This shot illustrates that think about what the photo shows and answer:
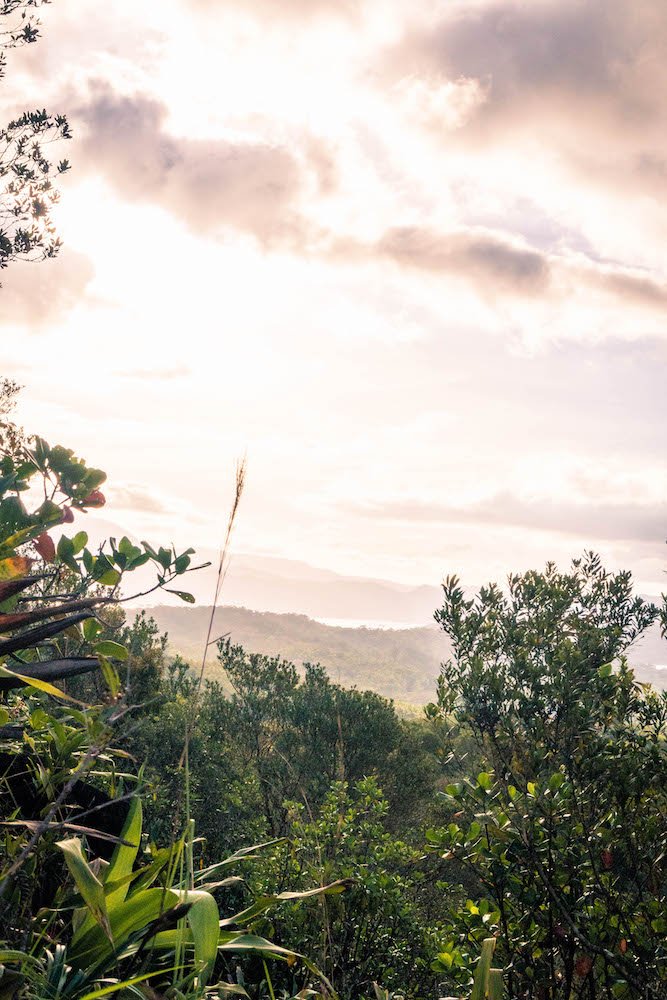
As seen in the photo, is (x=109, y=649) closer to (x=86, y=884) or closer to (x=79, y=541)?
(x=79, y=541)

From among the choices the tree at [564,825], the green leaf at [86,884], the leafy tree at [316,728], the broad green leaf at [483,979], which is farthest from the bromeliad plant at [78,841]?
the leafy tree at [316,728]

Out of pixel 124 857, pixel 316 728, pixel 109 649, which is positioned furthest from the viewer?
pixel 316 728

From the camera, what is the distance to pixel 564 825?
402 centimetres

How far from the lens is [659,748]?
4277 millimetres

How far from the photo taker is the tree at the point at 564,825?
12.1 ft

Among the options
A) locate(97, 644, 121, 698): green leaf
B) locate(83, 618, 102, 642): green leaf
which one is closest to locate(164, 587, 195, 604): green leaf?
locate(97, 644, 121, 698): green leaf

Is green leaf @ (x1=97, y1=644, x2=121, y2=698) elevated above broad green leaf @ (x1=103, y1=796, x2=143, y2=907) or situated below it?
above

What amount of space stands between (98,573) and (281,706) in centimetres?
2149

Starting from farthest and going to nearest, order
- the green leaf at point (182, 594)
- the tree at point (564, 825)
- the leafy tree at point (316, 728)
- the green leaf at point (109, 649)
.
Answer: the leafy tree at point (316, 728) → the tree at point (564, 825) → the green leaf at point (109, 649) → the green leaf at point (182, 594)

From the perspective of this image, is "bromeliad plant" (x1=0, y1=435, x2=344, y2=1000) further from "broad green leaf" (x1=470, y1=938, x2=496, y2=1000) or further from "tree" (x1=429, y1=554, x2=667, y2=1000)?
"tree" (x1=429, y1=554, x2=667, y2=1000)

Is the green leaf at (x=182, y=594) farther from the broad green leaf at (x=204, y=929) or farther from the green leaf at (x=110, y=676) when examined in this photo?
the broad green leaf at (x=204, y=929)

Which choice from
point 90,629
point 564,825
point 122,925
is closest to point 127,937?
point 122,925

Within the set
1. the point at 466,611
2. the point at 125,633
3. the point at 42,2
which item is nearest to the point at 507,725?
the point at 466,611

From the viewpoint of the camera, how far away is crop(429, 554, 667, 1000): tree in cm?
368
